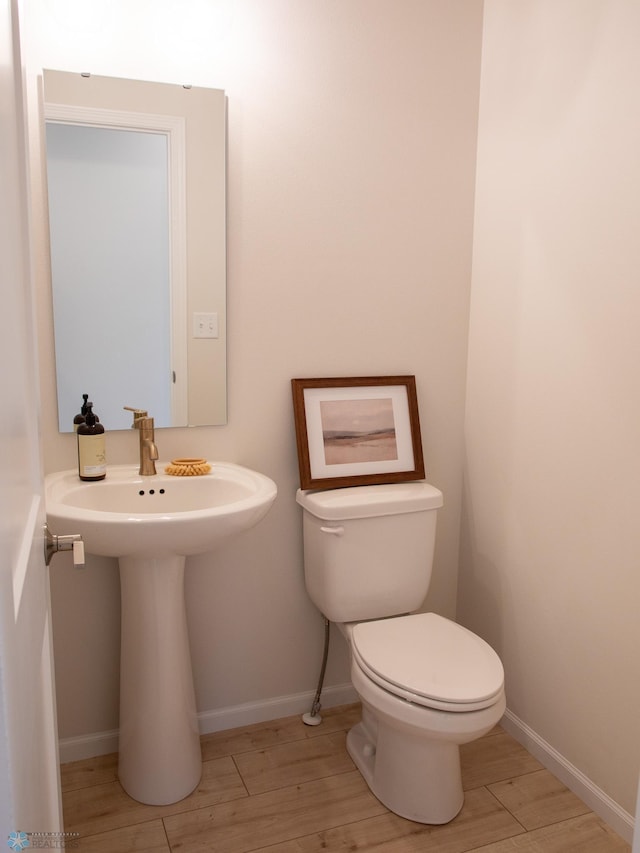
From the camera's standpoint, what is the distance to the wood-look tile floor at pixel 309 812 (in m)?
1.78

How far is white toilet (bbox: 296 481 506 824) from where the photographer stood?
1693 mm

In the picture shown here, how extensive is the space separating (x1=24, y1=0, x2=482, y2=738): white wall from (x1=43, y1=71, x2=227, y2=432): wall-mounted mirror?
0.16 ft

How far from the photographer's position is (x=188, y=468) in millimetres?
1927

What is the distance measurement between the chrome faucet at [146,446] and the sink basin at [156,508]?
0.03 meters

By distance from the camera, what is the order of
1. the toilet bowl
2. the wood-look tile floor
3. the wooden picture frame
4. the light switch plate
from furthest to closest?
the wooden picture frame → the light switch plate → the wood-look tile floor → the toilet bowl

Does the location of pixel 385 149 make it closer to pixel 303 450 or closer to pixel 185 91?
pixel 185 91

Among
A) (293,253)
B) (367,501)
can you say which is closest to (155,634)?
(367,501)

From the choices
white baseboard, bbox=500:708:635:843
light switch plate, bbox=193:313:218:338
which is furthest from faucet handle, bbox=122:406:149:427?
white baseboard, bbox=500:708:635:843

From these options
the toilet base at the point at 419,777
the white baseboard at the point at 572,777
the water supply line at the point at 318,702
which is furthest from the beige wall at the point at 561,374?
the water supply line at the point at 318,702

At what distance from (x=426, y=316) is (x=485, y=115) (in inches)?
26.3

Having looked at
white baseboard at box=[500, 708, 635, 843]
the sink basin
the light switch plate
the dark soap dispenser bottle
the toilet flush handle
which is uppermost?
the light switch plate

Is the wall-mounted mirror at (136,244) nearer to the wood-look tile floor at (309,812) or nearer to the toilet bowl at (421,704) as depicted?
the toilet bowl at (421,704)

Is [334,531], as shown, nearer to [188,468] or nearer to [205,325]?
[188,468]

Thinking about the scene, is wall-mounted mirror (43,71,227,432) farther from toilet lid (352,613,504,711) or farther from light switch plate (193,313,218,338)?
toilet lid (352,613,504,711)
